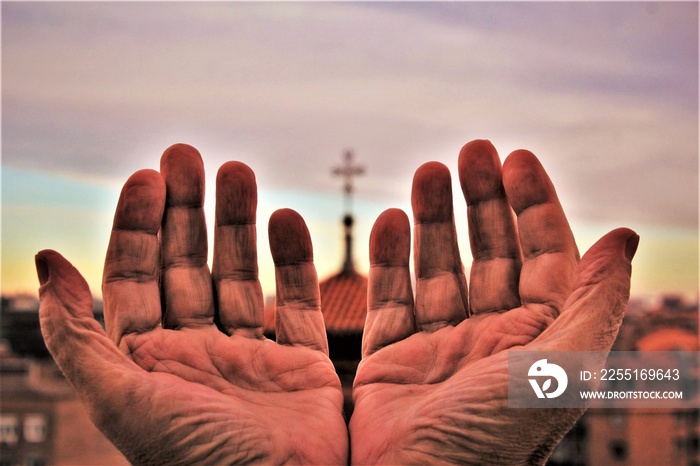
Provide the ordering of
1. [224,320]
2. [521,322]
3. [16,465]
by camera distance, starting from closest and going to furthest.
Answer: [521,322], [224,320], [16,465]

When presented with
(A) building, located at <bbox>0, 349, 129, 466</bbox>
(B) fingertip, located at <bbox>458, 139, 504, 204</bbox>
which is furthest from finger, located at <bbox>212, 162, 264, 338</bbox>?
(A) building, located at <bbox>0, 349, 129, 466</bbox>

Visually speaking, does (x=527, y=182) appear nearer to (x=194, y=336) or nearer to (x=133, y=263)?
(x=194, y=336)

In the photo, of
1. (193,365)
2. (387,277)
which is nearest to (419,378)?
(387,277)

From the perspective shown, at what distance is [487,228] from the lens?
3.33 meters

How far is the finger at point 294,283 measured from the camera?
11.1ft

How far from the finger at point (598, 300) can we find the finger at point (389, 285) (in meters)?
0.65

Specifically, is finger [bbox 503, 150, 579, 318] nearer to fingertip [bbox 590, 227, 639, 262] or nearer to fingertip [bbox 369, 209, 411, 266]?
fingertip [bbox 590, 227, 639, 262]

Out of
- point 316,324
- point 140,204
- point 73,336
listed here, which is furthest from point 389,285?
point 73,336

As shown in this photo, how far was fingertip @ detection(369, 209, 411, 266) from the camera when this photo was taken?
341 centimetres

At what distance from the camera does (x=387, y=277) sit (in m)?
3.42

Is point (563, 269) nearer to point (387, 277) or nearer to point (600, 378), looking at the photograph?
point (600, 378)

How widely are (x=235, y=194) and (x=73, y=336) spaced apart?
0.88m

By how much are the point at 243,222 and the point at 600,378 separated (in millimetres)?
1572

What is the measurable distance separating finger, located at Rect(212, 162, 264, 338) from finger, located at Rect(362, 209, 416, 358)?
49cm
